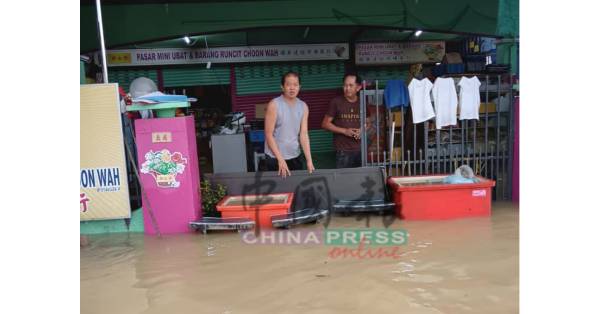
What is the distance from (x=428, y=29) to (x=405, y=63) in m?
1.77

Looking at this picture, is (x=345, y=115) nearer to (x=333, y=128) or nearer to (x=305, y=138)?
(x=333, y=128)

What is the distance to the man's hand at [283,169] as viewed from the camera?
5156 mm

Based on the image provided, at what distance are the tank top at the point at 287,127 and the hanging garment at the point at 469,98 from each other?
2.26 metres

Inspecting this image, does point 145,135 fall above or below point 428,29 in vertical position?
below

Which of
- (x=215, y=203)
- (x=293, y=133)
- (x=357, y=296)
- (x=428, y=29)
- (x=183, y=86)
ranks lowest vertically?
(x=357, y=296)

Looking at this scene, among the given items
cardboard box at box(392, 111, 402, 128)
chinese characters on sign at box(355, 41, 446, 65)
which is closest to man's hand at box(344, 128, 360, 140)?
cardboard box at box(392, 111, 402, 128)

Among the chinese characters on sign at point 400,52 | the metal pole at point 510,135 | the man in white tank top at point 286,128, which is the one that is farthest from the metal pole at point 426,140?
the chinese characters on sign at point 400,52

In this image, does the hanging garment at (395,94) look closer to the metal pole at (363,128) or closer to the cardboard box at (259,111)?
the metal pole at (363,128)

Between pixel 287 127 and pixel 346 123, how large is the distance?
94 cm

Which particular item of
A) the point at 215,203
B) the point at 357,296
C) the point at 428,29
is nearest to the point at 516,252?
the point at 357,296

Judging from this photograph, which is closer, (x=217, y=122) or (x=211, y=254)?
(x=211, y=254)

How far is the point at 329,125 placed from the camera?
558 cm

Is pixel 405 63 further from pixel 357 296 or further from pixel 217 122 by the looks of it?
pixel 357 296
